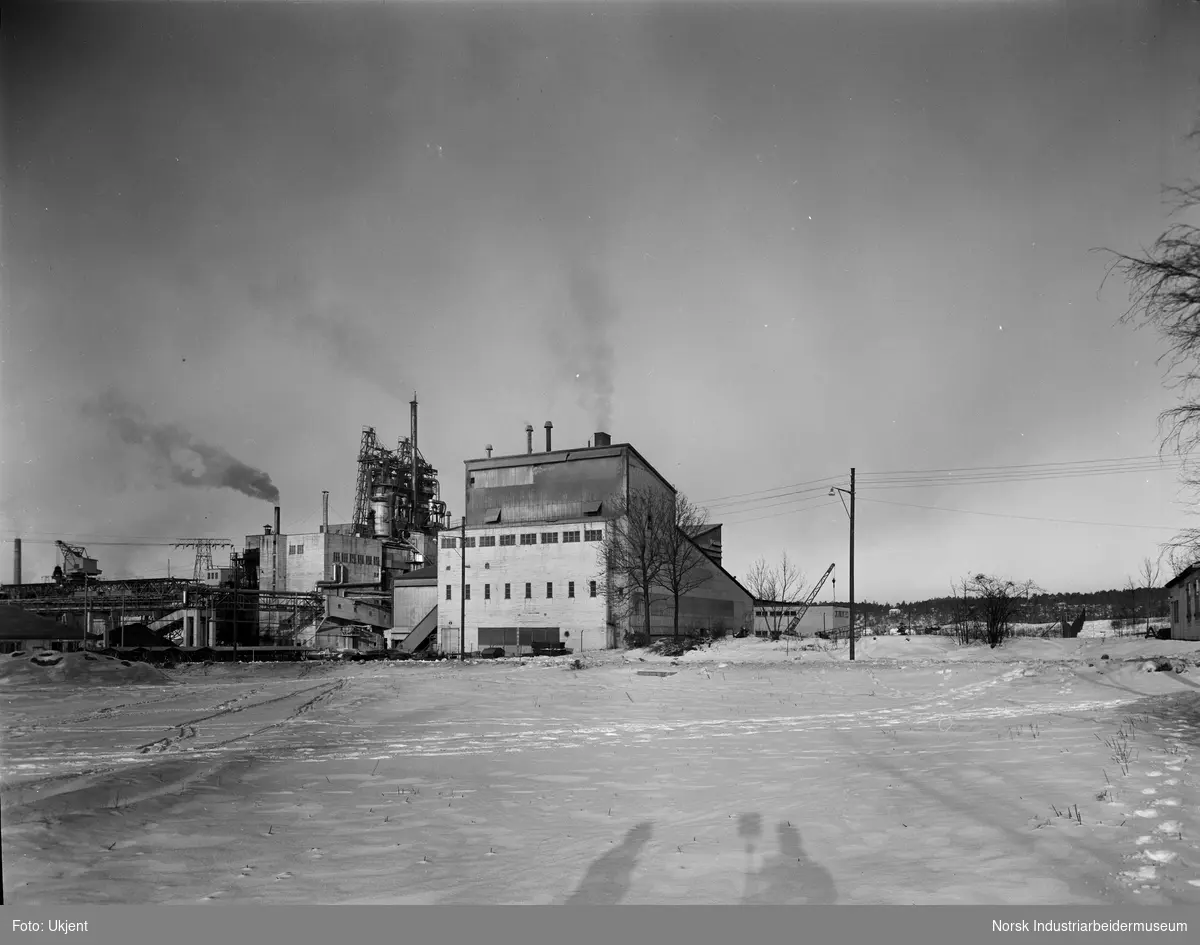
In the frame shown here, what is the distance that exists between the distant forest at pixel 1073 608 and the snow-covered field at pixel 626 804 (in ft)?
122

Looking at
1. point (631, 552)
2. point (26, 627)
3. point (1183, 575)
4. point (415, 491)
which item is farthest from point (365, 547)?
point (1183, 575)

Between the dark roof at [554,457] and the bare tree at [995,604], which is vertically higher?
the dark roof at [554,457]

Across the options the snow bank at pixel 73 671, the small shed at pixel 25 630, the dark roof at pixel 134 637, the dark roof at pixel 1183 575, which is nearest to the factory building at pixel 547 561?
the dark roof at pixel 134 637

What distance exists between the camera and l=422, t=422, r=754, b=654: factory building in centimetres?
5028

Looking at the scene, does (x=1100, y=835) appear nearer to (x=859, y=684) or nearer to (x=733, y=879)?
(x=733, y=879)

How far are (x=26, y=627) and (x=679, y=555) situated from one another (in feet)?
126

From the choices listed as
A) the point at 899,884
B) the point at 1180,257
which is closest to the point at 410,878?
the point at 899,884

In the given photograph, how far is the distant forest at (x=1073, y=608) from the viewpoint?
5722cm

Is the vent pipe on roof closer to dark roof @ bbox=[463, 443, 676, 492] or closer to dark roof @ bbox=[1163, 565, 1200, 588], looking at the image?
dark roof @ bbox=[463, 443, 676, 492]

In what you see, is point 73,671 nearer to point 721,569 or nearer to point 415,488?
point 721,569

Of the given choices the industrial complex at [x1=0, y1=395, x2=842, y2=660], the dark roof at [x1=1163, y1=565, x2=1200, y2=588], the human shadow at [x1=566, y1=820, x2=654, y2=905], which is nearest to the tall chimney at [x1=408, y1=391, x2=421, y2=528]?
the industrial complex at [x1=0, y1=395, x2=842, y2=660]

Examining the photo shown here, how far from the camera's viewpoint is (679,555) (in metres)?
49.9

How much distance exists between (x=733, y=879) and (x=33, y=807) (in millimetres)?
6431

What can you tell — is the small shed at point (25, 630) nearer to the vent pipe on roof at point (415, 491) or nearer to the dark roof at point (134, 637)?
the dark roof at point (134, 637)
